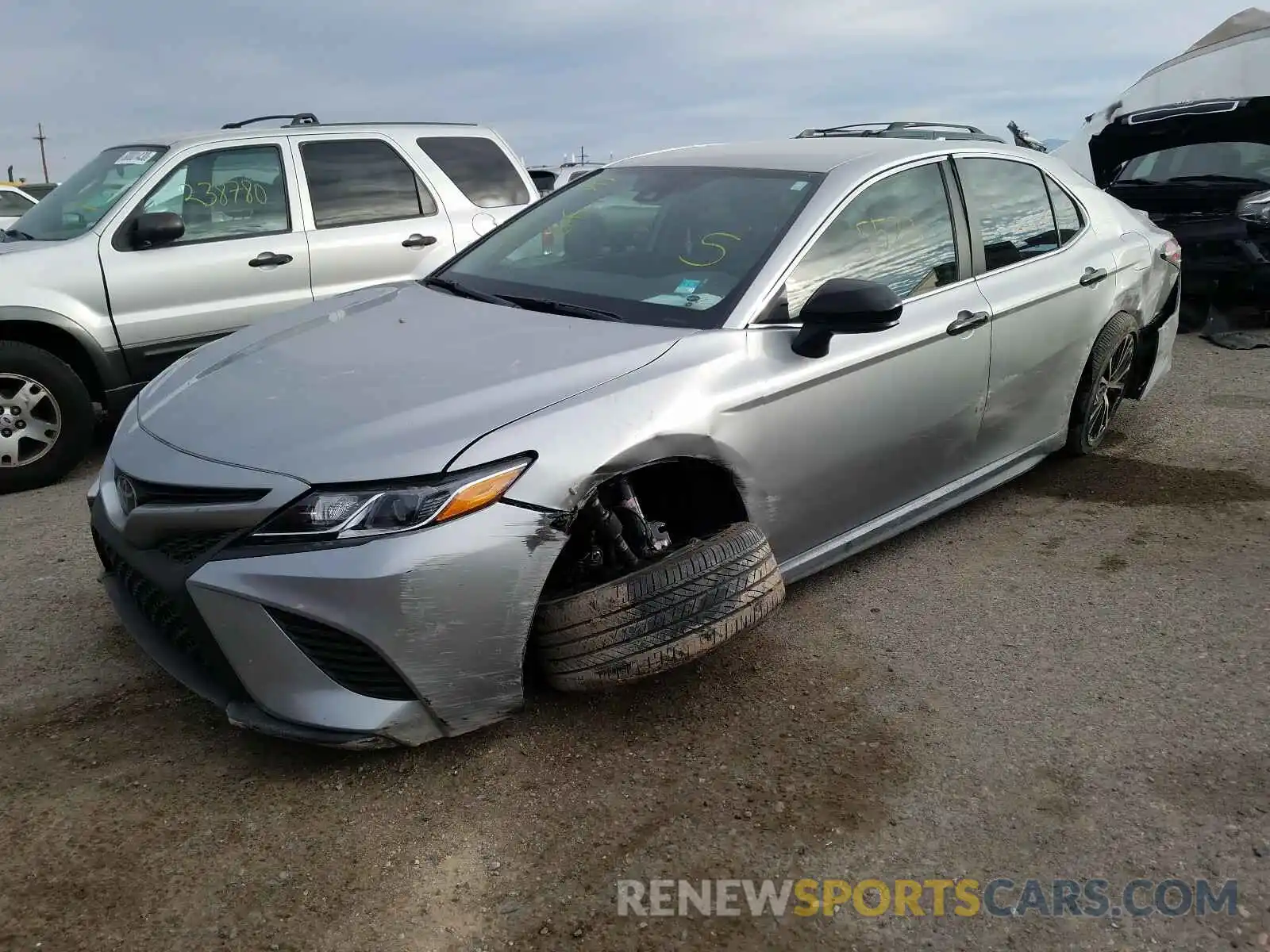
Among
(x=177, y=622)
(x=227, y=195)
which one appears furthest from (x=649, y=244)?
(x=227, y=195)

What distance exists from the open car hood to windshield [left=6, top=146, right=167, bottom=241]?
6.83 metres

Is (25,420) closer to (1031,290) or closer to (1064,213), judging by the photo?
(1031,290)

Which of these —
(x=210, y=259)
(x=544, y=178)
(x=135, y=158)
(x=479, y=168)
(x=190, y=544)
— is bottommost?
(x=190, y=544)

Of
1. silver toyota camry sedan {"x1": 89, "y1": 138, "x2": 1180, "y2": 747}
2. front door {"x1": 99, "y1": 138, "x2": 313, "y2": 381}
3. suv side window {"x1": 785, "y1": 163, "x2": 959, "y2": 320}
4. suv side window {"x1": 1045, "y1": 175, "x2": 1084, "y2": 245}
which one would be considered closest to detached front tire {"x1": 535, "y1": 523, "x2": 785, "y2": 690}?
silver toyota camry sedan {"x1": 89, "y1": 138, "x2": 1180, "y2": 747}

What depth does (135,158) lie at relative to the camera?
19.0 feet

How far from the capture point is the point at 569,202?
416 cm

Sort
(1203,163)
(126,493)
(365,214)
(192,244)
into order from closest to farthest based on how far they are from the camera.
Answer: (126,493) < (192,244) < (365,214) < (1203,163)

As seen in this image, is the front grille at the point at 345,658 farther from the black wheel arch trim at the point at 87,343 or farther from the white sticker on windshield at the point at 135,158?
the white sticker on windshield at the point at 135,158

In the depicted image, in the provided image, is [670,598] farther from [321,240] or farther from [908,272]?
[321,240]

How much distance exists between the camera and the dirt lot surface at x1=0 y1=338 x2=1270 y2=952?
223 cm

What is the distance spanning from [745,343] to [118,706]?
6.94ft

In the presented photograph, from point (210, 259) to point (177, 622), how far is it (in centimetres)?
351

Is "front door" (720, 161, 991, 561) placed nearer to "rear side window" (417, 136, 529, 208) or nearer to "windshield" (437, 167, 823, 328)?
"windshield" (437, 167, 823, 328)

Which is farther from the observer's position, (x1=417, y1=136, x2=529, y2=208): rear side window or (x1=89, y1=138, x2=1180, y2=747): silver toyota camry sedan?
(x1=417, y1=136, x2=529, y2=208): rear side window
